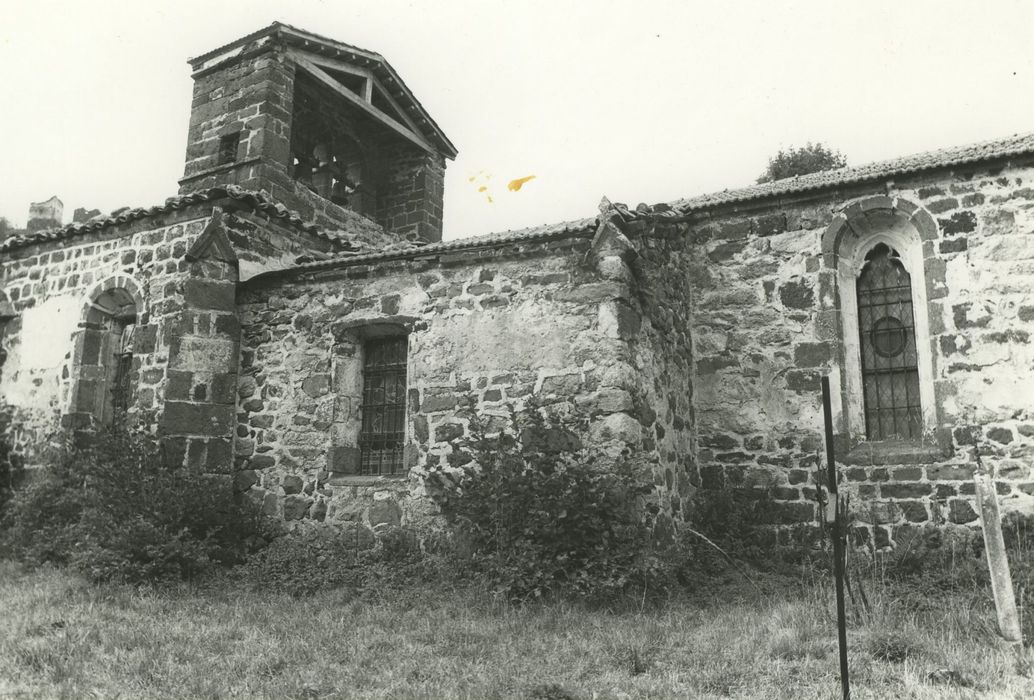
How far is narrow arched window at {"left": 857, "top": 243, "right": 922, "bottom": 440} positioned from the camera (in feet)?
29.0

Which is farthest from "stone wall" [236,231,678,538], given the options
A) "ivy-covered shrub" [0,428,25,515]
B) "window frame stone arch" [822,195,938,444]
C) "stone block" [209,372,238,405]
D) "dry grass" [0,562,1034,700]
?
"ivy-covered shrub" [0,428,25,515]

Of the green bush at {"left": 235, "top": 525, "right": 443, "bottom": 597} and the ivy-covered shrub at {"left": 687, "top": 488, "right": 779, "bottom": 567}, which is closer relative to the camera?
the green bush at {"left": 235, "top": 525, "right": 443, "bottom": 597}

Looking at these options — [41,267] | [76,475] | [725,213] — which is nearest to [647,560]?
[725,213]

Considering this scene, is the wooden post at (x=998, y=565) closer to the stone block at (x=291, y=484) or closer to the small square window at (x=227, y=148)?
the stone block at (x=291, y=484)

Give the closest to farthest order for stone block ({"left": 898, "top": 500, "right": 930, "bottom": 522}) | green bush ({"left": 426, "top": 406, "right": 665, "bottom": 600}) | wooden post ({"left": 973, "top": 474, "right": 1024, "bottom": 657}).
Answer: wooden post ({"left": 973, "top": 474, "right": 1024, "bottom": 657}) → green bush ({"left": 426, "top": 406, "right": 665, "bottom": 600}) → stone block ({"left": 898, "top": 500, "right": 930, "bottom": 522})

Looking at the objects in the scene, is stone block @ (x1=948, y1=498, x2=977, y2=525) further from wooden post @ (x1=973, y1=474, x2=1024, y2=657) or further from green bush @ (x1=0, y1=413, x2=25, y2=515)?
green bush @ (x1=0, y1=413, x2=25, y2=515)

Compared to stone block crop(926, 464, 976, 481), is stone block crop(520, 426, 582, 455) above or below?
above

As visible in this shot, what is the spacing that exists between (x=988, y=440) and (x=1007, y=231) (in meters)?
2.09

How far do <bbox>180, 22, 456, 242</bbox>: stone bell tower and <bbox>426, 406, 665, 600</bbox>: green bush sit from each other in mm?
6353

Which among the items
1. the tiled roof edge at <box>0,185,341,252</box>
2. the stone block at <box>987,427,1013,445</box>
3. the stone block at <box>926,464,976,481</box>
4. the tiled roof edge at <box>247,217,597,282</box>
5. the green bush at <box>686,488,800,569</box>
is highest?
the tiled roof edge at <box>0,185,341,252</box>

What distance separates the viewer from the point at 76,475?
10078 millimetres

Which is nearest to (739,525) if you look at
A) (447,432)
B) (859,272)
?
(859,272)

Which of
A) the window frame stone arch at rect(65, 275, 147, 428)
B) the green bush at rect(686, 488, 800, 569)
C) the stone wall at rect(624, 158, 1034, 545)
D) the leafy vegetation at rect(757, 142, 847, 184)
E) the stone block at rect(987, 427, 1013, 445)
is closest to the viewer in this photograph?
the stone block at rect(987, 427, 1013, 445)

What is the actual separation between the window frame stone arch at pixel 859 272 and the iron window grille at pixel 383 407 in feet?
→ 15.2
